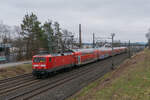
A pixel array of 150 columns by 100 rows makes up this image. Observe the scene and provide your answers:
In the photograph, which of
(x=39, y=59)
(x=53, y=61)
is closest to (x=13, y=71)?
(x=39, y=59)

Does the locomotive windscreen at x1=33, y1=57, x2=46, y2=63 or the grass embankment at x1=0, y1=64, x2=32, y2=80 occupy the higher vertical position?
the locomotive windscreen at x1=33, y1=57, x2=46, y2=63

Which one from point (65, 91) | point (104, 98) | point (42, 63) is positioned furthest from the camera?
point (42, 63)

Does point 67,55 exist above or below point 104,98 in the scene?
above

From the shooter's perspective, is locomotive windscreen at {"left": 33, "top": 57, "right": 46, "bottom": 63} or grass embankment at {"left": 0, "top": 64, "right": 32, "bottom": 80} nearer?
locomotive windscreen at {"left": 33, "top": 57, "right": 46, "bottom": 63}

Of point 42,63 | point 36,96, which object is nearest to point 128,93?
point 36,96

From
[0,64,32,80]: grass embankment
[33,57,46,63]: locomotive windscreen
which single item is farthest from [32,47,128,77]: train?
[0,64,32,80]: grass embankment

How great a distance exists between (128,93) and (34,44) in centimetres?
3126

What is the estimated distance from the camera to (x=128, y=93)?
870cm

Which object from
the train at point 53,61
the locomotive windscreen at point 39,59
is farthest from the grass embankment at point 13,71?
the locomotive windscreen at point 39,59

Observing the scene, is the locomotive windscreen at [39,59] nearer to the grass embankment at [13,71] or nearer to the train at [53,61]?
the train at [53,61]

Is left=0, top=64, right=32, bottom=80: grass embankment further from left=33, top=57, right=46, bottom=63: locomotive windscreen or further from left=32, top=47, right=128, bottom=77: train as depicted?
left=33, top=57, right=46, bottom=63: locomotive windscreen

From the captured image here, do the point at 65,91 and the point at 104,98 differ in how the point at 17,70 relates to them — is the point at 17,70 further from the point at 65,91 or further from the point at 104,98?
the point at 104,98

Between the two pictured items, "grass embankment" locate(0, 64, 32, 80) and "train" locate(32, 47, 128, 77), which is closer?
"train" locate(32, 47, 128, 77)

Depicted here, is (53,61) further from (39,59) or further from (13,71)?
(13,71)
